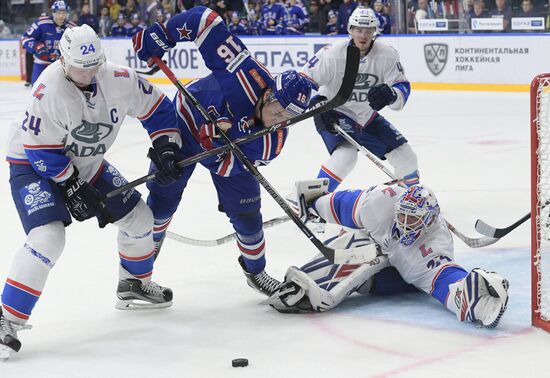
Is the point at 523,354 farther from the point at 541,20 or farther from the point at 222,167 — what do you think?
the point at 541,20

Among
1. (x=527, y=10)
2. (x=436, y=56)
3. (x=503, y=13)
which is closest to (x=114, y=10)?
(x=436, y=56)

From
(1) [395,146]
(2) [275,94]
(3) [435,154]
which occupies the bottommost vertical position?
(3) [435,154]

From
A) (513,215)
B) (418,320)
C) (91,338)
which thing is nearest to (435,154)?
(513,215)

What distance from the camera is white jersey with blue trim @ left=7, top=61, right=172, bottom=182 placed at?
3.14m

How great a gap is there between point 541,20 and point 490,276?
6984 millimetres

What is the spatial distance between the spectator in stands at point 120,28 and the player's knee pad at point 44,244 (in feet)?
34.7

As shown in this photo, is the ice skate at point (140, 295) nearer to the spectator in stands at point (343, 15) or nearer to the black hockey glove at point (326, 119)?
the black hockey glove at point (326, 119)

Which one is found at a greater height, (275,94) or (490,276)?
(275,94)

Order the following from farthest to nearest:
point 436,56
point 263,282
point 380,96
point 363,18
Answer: point 436,56 < point 363,18 < point 380,96 < point 263,282

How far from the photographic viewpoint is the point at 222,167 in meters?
3.68

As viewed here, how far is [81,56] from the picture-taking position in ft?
10.1

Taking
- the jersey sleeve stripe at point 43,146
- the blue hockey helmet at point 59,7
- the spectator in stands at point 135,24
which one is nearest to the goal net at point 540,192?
the jersey sleeve stripe at point 43,146

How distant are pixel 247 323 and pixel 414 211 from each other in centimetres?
72

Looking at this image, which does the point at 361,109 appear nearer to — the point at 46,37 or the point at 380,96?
the point at 380,96
